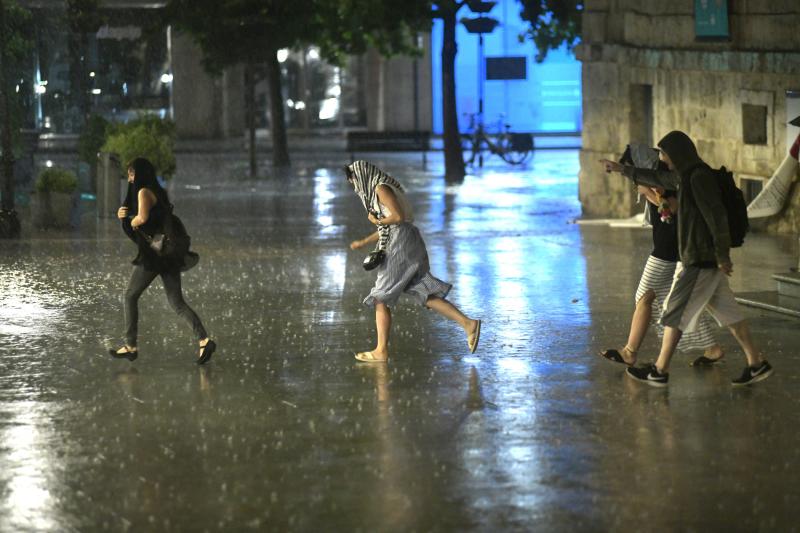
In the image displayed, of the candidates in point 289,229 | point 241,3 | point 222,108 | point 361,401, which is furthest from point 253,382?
point 222,108

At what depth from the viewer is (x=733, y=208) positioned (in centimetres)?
961

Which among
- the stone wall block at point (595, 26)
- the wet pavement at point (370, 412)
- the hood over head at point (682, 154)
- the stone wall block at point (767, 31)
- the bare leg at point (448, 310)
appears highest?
the stone wall block at point (595, 26)

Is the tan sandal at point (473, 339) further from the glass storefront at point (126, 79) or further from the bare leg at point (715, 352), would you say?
the glass storefront at point (126, 79)

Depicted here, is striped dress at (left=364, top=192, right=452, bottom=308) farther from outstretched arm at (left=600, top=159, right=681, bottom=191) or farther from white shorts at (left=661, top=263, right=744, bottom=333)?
white shorts at (left=661, top=263, right=744, bottom=333)

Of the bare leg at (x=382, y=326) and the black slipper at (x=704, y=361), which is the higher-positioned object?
the bare leg at (x=382, y=326)

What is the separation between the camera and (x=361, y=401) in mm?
9461

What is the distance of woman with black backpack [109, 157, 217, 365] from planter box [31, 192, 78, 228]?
10144 mm

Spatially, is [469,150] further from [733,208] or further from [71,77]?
[733,208]

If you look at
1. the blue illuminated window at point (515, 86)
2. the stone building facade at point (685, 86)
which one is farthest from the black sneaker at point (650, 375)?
the blue illuminated window at point (515, 86)

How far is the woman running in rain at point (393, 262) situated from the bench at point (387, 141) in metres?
24.3

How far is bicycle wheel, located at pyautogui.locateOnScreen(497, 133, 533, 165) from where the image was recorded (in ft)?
114

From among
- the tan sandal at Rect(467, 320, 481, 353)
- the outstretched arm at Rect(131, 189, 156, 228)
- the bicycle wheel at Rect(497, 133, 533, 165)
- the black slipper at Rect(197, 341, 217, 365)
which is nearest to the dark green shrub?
the bicycle wheel at Rect(497, 133, 533, 165)

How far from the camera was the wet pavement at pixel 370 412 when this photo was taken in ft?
23.2

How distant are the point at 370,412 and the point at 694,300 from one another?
2.27m
